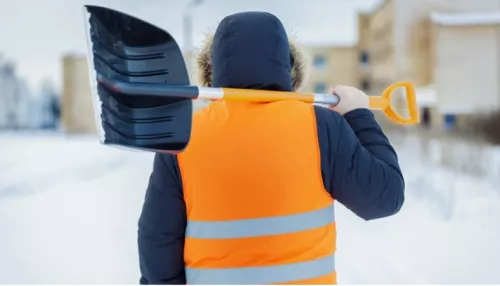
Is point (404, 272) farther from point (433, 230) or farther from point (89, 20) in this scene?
point (89, 20)

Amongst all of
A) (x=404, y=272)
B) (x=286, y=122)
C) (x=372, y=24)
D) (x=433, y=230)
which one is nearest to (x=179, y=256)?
(x=286, y=122)

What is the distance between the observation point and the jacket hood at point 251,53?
1027mm

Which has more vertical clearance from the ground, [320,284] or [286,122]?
[286,122]

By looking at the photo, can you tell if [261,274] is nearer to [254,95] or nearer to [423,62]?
[254,95]

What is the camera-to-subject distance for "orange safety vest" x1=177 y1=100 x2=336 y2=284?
988mm

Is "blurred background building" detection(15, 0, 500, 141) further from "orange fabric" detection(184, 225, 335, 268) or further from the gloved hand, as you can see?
"orange fabric" detection(184, 225, 335, 268)

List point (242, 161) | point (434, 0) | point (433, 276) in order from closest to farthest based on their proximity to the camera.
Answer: point (242, 161)
point (433, 276)
point (434, 0)

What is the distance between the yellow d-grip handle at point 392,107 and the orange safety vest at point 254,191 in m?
0.35

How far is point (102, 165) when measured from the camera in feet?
32.9

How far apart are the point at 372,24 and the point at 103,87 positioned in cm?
2920

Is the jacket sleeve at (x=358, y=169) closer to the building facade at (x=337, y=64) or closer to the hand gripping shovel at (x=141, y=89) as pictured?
the hand gripping shovel at (x=141, y=89)

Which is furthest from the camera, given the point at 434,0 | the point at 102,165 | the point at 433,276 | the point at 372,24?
the point at 372,24

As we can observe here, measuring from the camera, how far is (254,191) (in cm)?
99

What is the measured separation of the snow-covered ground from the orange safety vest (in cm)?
190
